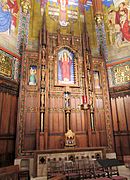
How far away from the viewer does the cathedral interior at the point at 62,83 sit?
917cm

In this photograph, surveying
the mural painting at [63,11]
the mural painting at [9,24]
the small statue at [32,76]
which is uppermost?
the mural painting at [63,11]

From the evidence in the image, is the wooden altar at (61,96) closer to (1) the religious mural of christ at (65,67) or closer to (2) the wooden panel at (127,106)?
(1) the religious mural of christ at (65,67)

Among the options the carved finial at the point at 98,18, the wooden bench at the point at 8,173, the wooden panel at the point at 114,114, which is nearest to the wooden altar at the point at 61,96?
the wooden panel at the point at 114,114

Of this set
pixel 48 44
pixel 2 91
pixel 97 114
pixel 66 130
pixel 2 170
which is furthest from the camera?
pixel 48 44

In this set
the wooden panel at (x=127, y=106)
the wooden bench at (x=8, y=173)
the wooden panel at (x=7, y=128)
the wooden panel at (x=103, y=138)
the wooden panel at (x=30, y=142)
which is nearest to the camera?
the wooden bench at (x=8, y=173)

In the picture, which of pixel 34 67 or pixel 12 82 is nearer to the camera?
pixel 12 82

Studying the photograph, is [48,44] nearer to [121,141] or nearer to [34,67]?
[34,67]

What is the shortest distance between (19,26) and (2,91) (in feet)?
17.9

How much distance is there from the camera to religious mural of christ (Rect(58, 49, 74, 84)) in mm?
11341

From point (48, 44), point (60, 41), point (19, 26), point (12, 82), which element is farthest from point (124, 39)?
point (12, 82)

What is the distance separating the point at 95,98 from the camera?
11148 mm

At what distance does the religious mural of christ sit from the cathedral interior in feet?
0.23

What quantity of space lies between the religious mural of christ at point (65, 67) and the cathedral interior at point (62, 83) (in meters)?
0.07

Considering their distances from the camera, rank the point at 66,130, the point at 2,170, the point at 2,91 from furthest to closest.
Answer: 1. the point at 66,130
2. the point at 2,91
3. the point at 2,170
